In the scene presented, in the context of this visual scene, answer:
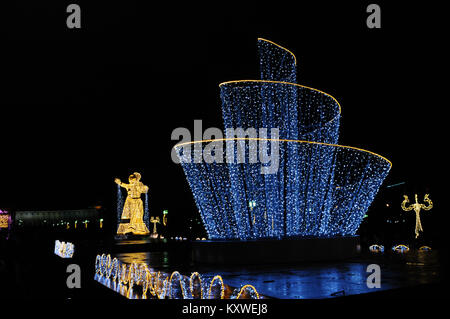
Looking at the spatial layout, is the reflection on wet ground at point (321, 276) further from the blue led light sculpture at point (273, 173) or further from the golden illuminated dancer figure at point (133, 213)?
the golden illuminated dancer figure at point (133, 213)

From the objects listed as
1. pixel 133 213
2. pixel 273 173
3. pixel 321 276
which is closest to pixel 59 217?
pixel 133 213

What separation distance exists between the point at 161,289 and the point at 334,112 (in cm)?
1061

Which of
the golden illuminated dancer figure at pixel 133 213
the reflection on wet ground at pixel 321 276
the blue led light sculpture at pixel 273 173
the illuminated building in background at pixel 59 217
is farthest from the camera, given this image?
the illuminated building in background at pixel 59 217

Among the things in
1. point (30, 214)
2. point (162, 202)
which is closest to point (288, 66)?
point (162, 202)

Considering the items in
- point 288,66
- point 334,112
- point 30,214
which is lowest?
point 30,214

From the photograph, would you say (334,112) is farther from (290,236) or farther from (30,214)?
(30,214)

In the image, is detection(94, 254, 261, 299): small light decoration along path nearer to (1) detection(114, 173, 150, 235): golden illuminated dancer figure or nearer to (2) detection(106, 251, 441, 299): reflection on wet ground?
(2) detection(106, 251, 441, 299): reflection on wet ground

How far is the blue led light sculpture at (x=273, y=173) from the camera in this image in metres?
12.0

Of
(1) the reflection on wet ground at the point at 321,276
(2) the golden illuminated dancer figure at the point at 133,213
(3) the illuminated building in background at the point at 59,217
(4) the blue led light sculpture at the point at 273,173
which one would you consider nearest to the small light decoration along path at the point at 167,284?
(1) the reflection on wet ground at the point at 321,276

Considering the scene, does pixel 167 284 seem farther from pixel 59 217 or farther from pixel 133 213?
pixel 59 217

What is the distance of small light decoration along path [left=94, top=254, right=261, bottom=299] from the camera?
6270mm

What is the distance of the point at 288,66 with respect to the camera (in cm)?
1485

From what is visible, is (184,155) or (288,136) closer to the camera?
(184,155)

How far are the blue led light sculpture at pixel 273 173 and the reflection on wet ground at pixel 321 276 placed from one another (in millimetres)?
1661
